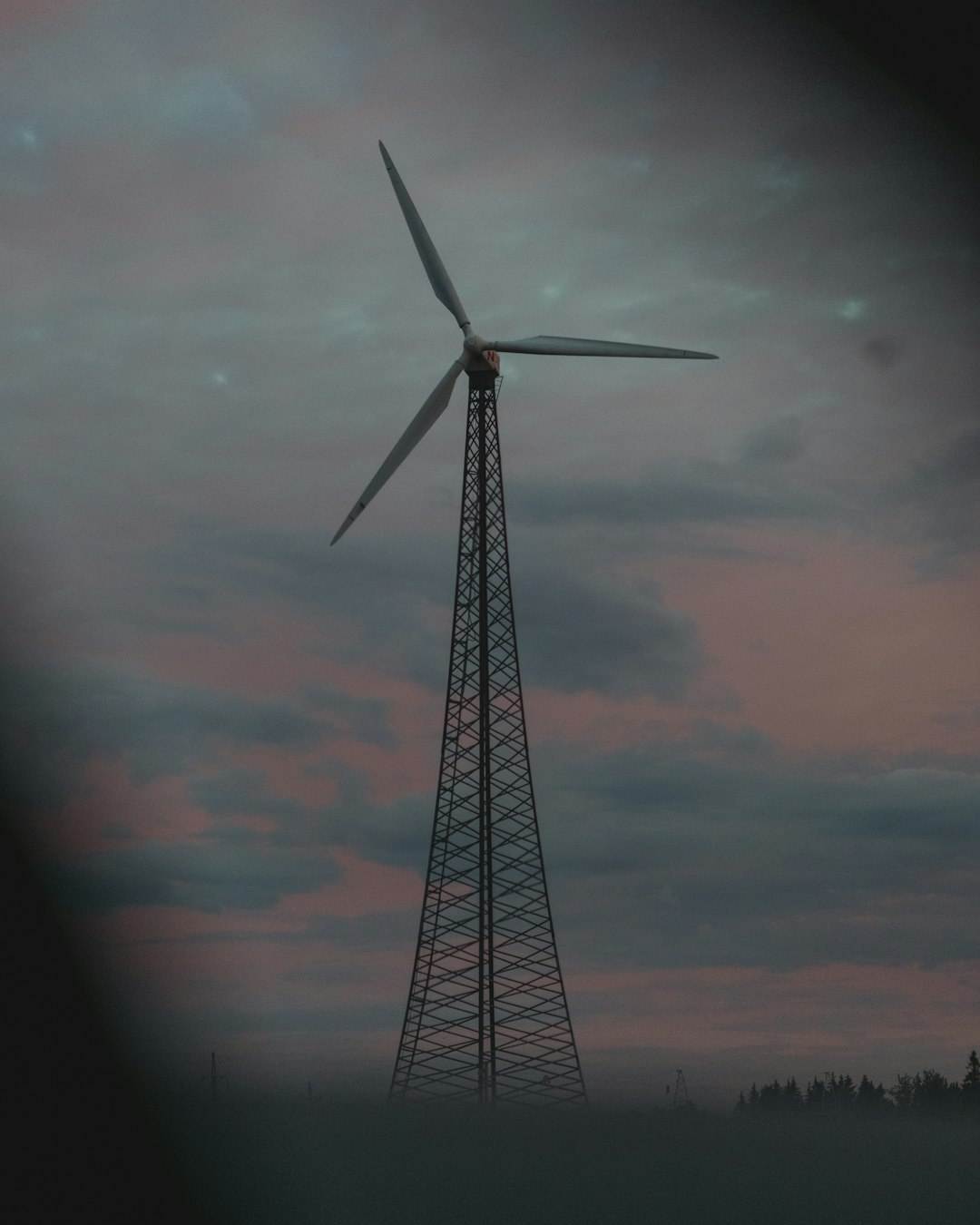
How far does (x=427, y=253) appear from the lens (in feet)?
232

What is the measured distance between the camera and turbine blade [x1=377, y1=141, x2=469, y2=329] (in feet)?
229

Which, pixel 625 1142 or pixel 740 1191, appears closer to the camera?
pixel 740 1191

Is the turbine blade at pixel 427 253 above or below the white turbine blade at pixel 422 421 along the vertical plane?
above

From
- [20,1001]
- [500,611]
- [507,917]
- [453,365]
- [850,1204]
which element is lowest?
[850,1204]

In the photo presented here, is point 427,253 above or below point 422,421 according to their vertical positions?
above

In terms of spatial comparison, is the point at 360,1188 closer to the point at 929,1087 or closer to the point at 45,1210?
the point at 45,1210

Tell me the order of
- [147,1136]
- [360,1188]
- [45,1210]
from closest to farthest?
[45,1210], [147,1136], [360,1188]

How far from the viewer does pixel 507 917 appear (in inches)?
2566

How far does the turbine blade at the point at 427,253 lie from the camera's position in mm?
69875

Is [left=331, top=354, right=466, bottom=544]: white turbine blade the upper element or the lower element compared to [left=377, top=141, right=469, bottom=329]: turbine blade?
lower

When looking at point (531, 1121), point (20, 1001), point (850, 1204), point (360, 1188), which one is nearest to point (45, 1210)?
point (20, 1001)

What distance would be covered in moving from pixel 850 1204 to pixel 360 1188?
17.1m

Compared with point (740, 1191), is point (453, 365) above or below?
above

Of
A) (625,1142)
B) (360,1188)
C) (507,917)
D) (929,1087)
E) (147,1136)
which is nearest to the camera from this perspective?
(147,1136)
